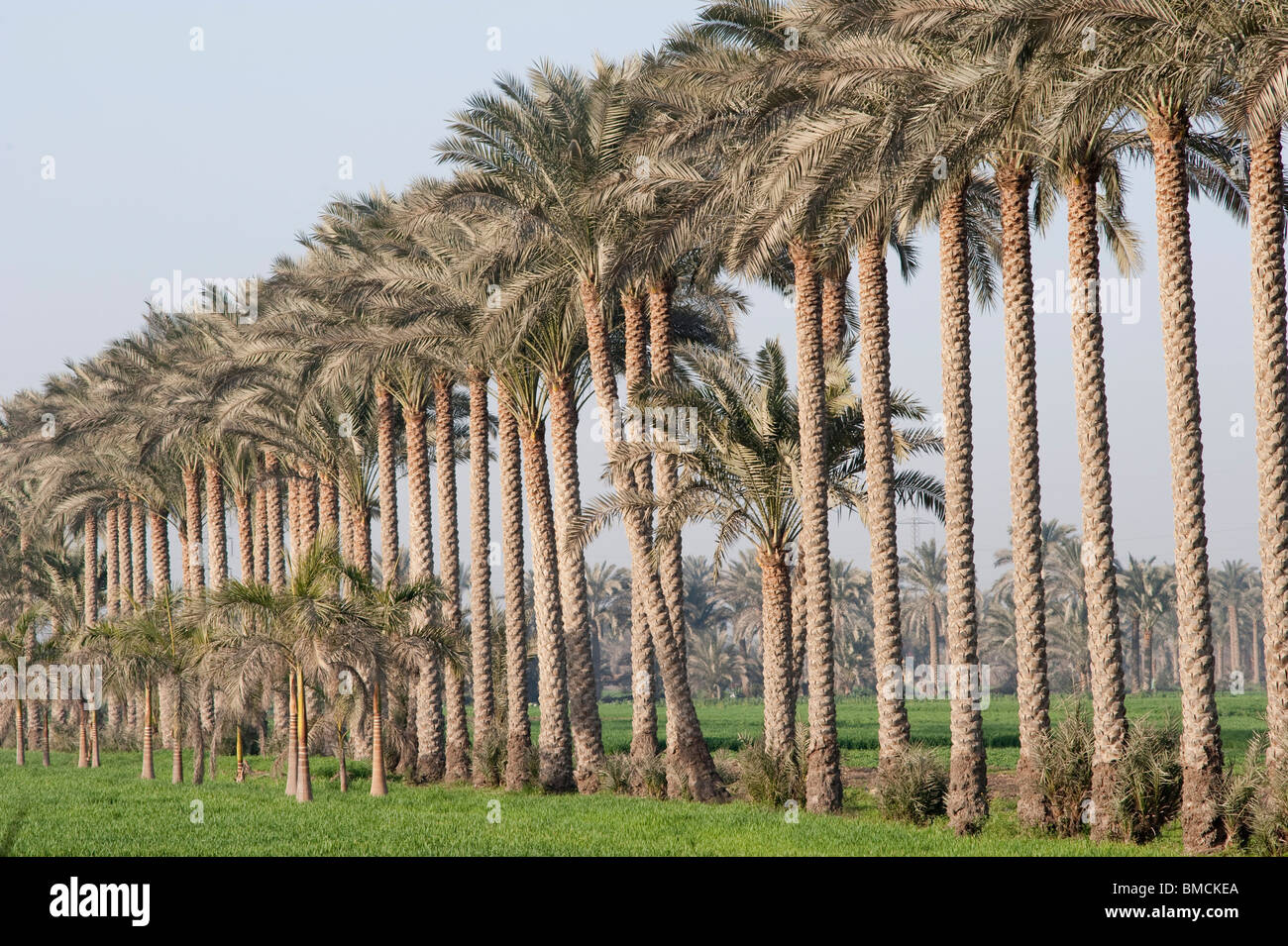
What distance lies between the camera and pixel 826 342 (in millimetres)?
29109

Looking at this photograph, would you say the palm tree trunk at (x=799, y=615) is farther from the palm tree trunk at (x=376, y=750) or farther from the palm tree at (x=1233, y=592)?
the palm tree at (x=1233, y=592)

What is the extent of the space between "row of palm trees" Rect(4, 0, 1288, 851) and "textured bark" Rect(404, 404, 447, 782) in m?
0.09

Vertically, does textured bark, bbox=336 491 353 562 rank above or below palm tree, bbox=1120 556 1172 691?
above

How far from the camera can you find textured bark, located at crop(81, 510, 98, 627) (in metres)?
57.8

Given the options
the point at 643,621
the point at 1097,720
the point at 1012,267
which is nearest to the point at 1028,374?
the point at 1012,267

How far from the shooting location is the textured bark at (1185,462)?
17.8 meters

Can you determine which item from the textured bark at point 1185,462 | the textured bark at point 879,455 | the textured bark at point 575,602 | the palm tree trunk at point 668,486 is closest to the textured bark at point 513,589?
the textured bark at point 575,602

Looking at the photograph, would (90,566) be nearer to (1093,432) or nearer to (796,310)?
(796,310)

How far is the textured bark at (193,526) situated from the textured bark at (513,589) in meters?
17.6

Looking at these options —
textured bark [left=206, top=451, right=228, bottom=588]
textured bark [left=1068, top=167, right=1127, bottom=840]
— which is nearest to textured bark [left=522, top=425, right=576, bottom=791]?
textured bark [left=1068, top=167, right=1127, bottom=840]

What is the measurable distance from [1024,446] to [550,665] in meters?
13.0

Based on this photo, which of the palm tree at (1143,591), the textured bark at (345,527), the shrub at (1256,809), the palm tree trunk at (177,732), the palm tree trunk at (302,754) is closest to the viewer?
the shrub at (1256,809)

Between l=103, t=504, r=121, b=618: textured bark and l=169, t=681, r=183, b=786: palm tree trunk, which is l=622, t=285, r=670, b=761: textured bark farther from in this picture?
l=103, t=504, r=121, b=618: textured bark
